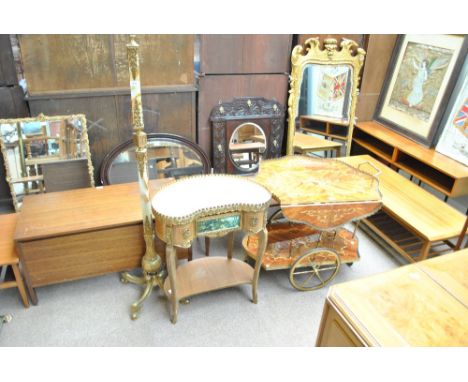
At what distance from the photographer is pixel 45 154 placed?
9.88 feet

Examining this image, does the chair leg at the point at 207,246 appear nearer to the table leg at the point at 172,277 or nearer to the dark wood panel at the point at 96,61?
the table leg at the point at 172,277

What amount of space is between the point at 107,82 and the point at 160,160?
771 millimetres

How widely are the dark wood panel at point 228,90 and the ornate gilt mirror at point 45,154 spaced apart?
1.03 m

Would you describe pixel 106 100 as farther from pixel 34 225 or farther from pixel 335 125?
pixel 335 125

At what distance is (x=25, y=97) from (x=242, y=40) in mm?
1807

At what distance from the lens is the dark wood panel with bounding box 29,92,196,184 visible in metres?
2.97

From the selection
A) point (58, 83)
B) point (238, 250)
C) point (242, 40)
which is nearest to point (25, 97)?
point (58, 83)

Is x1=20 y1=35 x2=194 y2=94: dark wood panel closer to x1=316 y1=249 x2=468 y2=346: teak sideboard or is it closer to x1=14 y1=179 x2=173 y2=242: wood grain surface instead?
x1=14 y1=179 x2=173 y2=242: wood grain surface

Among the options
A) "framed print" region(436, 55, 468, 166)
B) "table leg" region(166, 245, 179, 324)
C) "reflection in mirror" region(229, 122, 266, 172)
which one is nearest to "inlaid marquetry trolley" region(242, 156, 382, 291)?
"table leg" region(166, 245, 179, 324)

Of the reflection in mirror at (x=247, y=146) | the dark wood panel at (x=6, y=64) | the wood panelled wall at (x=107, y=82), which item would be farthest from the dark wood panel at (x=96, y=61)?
the reflection in mirror at (x=247, y=146)

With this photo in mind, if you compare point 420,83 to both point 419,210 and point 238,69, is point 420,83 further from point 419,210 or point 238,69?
point 238,69

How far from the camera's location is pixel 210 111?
346cm

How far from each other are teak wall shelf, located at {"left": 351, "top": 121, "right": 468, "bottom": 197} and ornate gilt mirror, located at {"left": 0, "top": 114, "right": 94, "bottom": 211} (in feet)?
9.24

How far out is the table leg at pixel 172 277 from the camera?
2.14m
